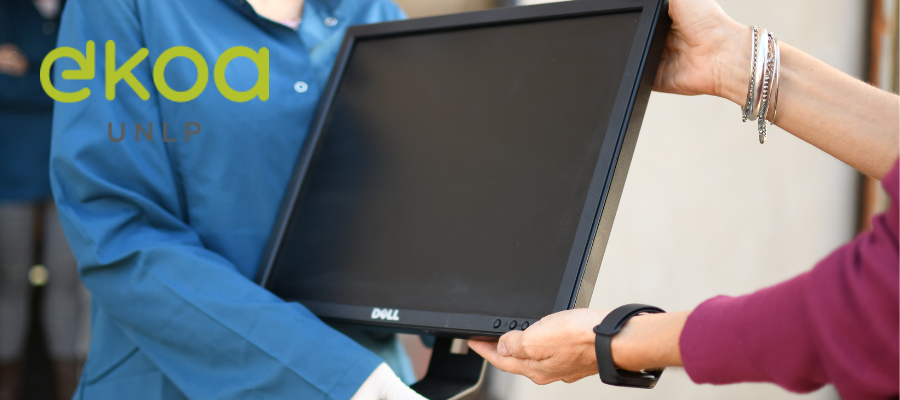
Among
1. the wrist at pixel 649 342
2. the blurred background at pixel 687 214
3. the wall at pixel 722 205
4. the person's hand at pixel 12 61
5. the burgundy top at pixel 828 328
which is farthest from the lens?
the wall at pixel 722 205

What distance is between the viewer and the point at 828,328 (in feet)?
1.54

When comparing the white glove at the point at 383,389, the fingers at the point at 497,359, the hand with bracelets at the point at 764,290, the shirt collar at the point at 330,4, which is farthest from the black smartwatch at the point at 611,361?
the shirt collar at the point at 330,4

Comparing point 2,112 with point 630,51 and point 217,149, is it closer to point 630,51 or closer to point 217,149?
point 217,149

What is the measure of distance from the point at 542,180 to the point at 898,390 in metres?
0.36

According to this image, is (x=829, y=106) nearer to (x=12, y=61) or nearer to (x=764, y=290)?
(x=764, y=290)

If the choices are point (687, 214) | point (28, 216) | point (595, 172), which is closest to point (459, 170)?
point (595, 172)

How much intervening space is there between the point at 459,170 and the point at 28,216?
1.69m

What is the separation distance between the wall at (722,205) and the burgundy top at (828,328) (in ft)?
4.67

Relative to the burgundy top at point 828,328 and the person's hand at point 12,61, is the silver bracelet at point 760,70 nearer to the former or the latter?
the burgundy top at point 828,328

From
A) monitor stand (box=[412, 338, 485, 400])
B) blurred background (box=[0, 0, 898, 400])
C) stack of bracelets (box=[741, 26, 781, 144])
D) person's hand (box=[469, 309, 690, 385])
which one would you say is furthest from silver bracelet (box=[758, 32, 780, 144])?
blurred background (box=[0, 0, 898, 400])

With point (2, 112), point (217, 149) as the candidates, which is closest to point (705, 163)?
point (217, 149)

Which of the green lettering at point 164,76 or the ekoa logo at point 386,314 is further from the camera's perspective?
the green lettering at point 164,76

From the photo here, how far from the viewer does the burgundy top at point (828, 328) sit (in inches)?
17.9

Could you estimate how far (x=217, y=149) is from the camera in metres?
0.85
